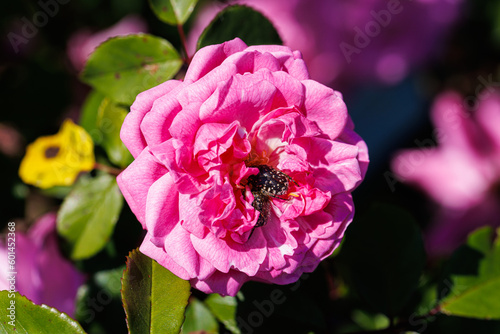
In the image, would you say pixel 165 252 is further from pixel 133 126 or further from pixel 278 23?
pixel 278 23

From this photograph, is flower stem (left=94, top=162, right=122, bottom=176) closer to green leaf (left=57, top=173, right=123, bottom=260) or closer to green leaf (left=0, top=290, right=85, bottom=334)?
green leaf (left=57, top=173, right=123, bottom=260)

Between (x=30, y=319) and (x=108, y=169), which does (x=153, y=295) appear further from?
(x=108, y=169)

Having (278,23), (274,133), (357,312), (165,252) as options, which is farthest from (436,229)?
(165,252)

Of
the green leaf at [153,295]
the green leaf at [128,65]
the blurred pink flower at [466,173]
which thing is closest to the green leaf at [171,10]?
the green leaf at [128,65]

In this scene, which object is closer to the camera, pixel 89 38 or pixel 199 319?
pixel 199 319

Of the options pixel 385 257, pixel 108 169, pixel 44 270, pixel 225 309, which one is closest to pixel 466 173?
pixel 385 257

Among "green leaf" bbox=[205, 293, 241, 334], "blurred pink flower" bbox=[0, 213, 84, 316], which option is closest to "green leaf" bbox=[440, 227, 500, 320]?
"green leaf" bbox=[205, 293, 241, 334]
